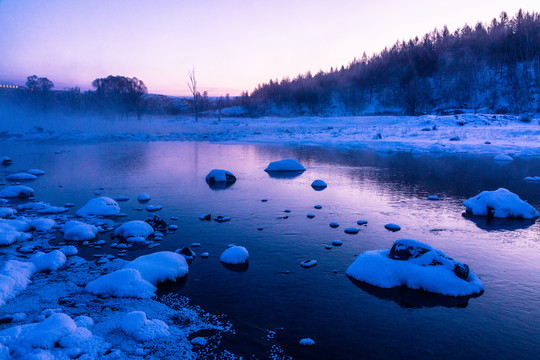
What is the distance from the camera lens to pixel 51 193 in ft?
48.9

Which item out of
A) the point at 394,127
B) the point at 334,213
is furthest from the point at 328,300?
the point at 394,127

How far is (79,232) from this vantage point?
9.45 metres

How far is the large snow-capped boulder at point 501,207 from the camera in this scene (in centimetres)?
1177

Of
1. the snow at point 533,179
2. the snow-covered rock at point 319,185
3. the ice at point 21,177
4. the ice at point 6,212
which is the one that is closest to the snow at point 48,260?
the ice at point 6,212

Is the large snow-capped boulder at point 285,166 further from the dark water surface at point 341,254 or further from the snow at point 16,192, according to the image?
the snow at point 16,192

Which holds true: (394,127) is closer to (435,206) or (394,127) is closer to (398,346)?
(435,206)

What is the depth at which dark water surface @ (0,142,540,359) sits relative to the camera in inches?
212

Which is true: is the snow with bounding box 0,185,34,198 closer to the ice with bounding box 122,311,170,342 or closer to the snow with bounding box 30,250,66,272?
the snow with bounding box 30,250,66,272

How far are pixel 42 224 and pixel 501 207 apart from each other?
46.2 feet

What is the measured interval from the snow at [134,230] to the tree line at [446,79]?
2567 inches

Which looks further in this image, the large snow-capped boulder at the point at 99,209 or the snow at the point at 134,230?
the large snow-capped boulder at the point at 99,209

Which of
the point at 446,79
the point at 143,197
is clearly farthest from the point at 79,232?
the point at 446,79

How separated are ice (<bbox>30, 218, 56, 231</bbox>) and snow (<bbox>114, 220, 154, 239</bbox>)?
2.13 m

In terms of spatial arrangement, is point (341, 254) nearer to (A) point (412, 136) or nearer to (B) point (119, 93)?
(A) point (412, 136)
